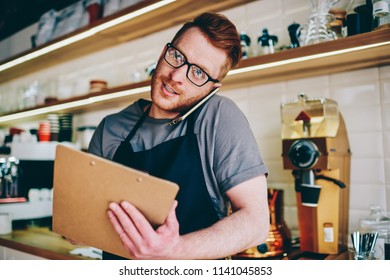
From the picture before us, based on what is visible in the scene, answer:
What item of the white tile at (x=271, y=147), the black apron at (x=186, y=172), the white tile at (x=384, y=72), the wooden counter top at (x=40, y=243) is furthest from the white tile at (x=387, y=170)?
the wooden counter top at (x=40, y=243)

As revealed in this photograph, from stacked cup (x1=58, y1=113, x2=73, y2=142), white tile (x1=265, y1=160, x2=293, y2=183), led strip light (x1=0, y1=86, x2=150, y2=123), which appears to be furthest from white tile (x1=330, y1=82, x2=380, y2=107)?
stacked cup (x1=58, y1=113, x2=73, y2=142)

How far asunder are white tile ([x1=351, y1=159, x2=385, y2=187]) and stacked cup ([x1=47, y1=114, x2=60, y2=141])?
165 centimetres

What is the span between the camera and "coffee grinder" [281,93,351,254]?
1198 mm

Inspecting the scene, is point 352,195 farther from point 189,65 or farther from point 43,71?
point 43,71

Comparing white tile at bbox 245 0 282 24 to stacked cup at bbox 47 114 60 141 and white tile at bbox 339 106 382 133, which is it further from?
stacked cup at bbox 47 114 60 141

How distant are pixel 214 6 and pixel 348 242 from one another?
1.04 metres

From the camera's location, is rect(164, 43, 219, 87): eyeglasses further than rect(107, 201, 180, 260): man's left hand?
Yes

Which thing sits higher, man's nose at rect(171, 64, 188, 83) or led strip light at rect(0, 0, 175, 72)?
led strip light at rect(0, 0, 175, 72)

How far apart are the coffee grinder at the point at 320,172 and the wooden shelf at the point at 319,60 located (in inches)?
5.2

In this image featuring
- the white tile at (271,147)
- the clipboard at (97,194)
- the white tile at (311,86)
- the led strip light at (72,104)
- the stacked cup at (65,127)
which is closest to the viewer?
the clipboard at (97,194)

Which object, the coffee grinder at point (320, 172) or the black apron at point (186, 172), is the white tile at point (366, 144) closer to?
the coffee grinder at point (320, 172)

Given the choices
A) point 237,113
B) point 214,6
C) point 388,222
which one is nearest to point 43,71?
point 214,6

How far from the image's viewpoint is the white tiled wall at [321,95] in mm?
1255

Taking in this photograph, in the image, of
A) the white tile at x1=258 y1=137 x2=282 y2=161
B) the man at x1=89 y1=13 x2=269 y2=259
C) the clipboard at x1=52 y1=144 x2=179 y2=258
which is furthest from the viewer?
the white tile at x1=258 y1=137 x2=282 y2=161
